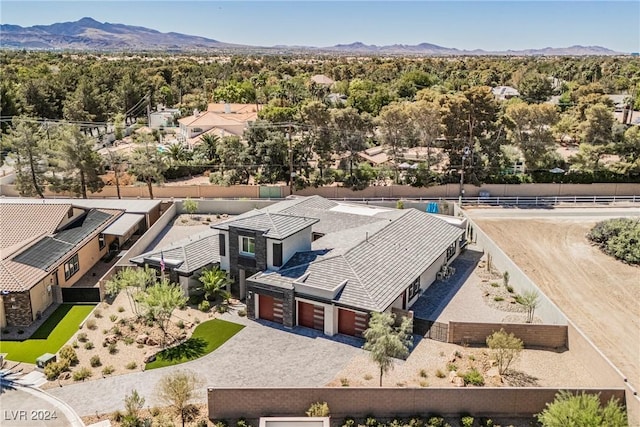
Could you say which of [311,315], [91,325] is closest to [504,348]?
[311,315]

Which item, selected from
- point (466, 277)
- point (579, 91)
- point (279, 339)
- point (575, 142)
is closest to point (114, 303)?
point (279, 339)

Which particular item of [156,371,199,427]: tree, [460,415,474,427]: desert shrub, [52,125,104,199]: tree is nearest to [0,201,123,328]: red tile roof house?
[52,125,104,199]: tree

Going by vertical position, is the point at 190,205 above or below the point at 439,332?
above

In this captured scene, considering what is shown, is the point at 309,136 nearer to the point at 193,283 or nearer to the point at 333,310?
the point at 193,283

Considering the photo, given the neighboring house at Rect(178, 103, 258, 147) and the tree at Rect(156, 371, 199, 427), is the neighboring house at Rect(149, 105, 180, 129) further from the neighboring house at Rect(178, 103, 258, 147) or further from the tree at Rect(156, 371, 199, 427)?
the tree at Rect(156, 371, 199, 427)

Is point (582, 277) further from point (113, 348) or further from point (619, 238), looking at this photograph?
point (113, 348)

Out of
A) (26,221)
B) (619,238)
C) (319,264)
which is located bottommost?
(619,238)
